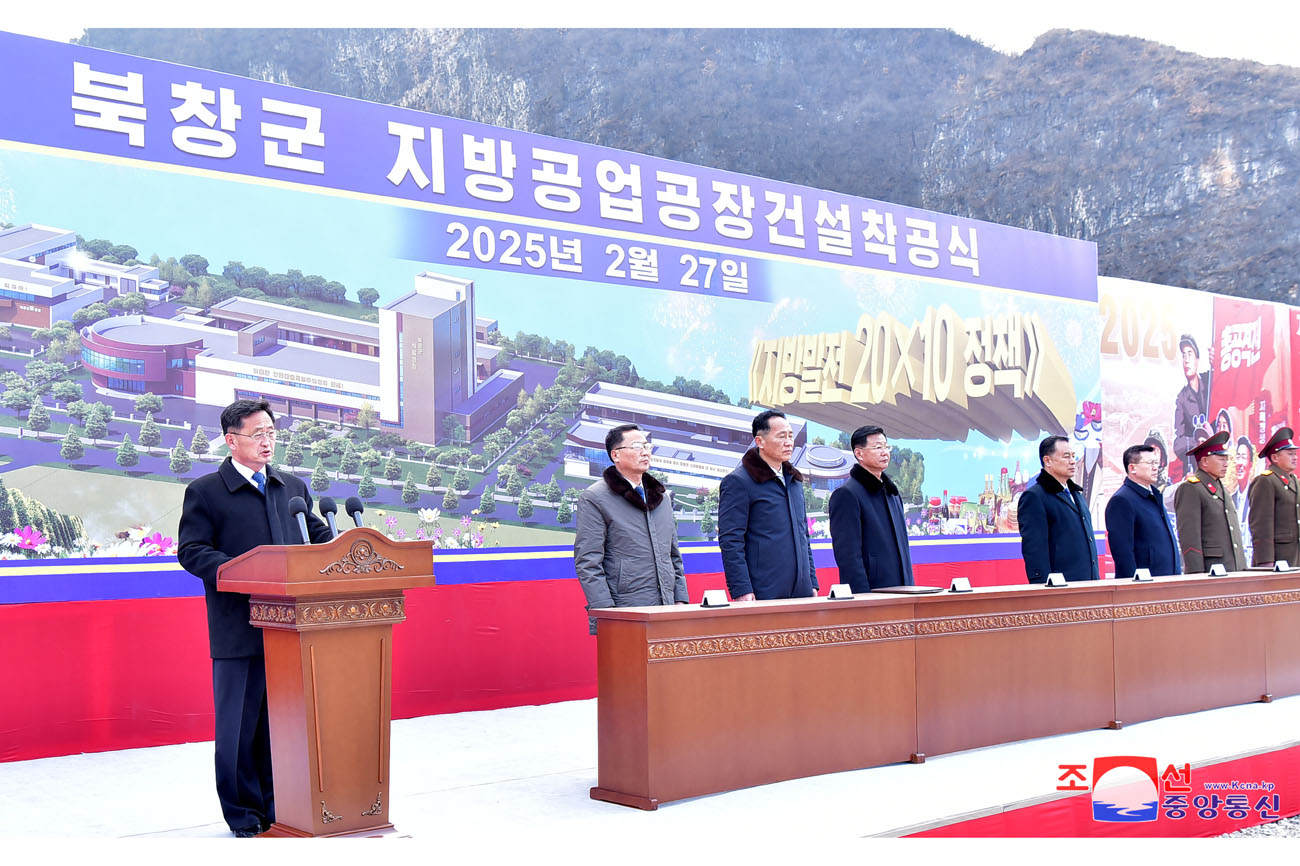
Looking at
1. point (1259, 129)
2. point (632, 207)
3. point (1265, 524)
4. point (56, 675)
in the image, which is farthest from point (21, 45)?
A: point (1259, 129)

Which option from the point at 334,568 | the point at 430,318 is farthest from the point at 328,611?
the point at 430,318

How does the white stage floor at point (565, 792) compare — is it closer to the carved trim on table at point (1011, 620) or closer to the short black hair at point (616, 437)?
the carved trim on table at point (1011, 620)

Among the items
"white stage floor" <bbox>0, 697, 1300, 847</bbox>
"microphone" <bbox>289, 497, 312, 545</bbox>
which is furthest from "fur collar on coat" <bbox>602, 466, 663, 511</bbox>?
"microphone" <bbox>289, 497, 312, 545</bbox>

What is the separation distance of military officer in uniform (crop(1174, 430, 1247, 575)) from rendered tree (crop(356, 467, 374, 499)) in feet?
13.3

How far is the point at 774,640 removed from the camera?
342 cm

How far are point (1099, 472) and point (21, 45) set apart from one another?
279 inches

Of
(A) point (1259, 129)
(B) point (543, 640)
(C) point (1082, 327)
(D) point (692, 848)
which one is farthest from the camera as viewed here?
(A) point (1259, 129)

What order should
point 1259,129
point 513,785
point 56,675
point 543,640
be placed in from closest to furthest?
point 513,785 → point 56,675 → point 543,640 → point 1259,129

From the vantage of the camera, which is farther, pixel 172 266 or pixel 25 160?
pixel 172 266

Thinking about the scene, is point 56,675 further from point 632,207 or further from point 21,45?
point 632,207

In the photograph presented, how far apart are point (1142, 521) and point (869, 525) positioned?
6.03 feet

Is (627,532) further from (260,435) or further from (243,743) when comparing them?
(243,743)

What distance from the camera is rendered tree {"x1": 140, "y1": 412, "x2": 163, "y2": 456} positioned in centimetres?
436

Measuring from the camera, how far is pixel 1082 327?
311 inches
